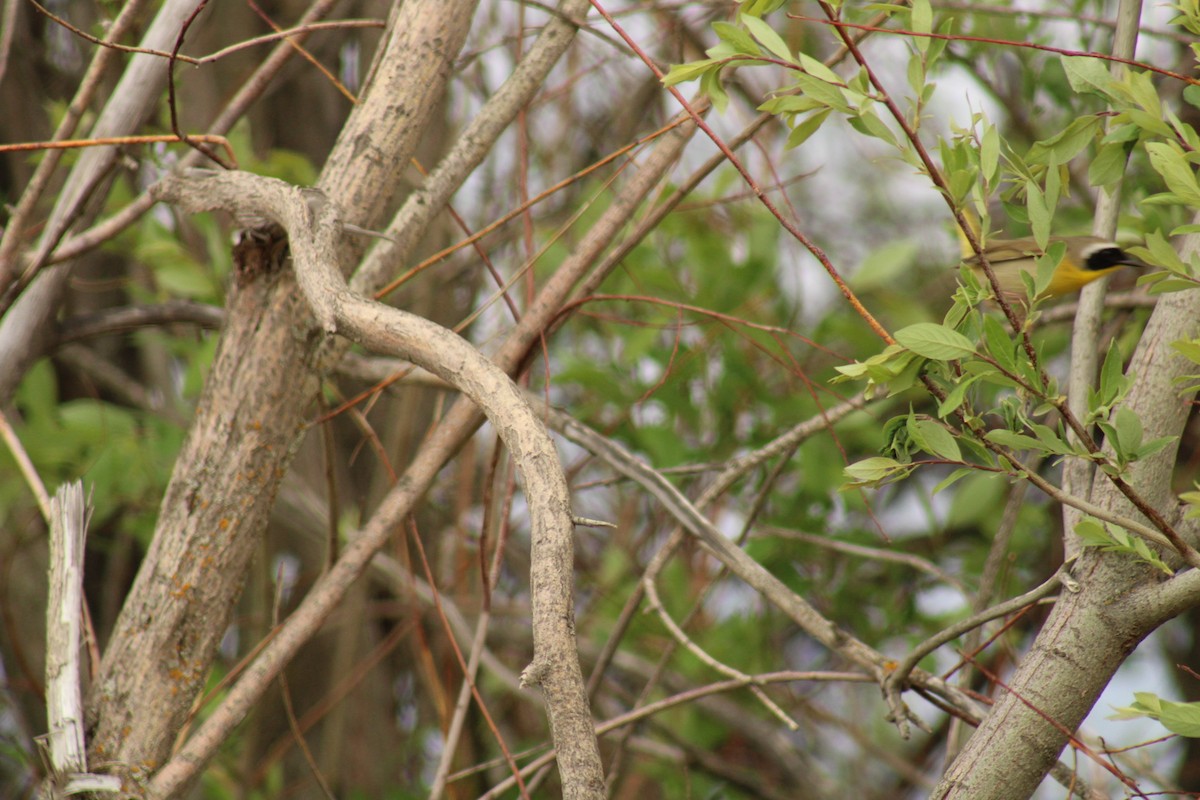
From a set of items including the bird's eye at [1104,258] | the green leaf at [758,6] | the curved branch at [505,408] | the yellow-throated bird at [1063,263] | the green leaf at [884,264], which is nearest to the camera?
the curved branch at [505,408]

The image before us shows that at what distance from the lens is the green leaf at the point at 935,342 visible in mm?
1012

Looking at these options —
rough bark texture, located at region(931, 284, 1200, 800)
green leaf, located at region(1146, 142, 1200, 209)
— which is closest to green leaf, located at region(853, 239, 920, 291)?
rough bark texture, located at region(931, 284, 1200, 800)

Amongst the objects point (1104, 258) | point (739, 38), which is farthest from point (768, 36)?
point (1104, 258)

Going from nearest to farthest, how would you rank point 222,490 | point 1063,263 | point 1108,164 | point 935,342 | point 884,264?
1. point 935,342
2. point 1108,164
3. point 222,490
4. point 1063,263
5. point 884,264

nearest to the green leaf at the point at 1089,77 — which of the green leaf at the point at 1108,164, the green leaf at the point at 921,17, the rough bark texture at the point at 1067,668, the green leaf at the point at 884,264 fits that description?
the green leaf at the point at 1108,164

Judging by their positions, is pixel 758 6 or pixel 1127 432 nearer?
pixel 1127 432

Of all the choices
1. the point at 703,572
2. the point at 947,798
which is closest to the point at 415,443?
the point at 703,572

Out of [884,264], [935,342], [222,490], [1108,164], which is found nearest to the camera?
[935,342]

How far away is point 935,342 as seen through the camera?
102 cm

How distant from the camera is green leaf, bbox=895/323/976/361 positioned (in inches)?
39.8

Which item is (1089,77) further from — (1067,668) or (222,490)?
(222,490)

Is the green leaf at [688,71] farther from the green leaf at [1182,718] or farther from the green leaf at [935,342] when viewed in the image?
the green leaf at [1182,718]

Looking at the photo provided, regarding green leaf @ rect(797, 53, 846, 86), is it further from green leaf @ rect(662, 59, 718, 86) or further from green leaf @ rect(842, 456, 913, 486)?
green leaf @ rect(842, 456, 913, 486)

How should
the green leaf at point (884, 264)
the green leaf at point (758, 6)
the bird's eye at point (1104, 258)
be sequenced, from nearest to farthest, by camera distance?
the green leaf at point (758, 6)
the bird's eye at point (1104, 258)
the green leaf at point (884, 264)
